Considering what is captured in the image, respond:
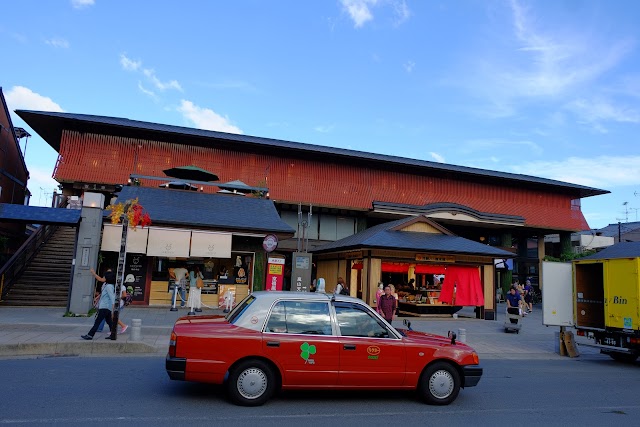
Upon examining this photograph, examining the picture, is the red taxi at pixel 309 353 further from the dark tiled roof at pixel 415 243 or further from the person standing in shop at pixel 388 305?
the dark tiled roof at pixel 415 243

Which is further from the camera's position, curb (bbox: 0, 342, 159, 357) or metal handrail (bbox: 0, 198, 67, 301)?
metal handrail (bbox: 0, 198, 67, 301)

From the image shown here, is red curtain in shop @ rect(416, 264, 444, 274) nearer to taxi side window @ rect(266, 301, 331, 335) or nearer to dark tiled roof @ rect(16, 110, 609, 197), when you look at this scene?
dark tiled roof @ rect(16, 110, 609, 197)

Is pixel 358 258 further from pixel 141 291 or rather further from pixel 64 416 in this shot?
pixel 64 416

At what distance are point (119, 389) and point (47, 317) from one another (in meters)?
9.67

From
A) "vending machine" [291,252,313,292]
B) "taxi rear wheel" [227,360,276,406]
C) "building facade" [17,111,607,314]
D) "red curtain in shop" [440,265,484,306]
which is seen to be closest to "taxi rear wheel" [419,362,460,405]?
"taxi rear wheel" [227,360,276,406]

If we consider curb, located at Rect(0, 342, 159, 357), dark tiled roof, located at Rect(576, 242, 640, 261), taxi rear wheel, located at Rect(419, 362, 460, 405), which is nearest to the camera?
taxi rear wheel, located at Rect(419, 362, 460, 405)

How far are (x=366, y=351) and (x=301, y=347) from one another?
932 millimetres

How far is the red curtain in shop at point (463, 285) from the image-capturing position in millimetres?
21891

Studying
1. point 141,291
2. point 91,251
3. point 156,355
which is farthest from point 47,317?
point 156,355

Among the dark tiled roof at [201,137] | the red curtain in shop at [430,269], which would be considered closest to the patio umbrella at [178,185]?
the dark tiled roof at [201,137]

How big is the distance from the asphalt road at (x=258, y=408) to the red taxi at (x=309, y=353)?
0.34m

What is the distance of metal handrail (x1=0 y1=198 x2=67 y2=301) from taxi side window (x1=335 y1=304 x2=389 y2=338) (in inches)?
646

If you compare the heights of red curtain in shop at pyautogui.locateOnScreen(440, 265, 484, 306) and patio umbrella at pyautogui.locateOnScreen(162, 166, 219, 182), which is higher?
patio umbrella at pyautogui.locateOnScreen(162, 166, 219, 182)

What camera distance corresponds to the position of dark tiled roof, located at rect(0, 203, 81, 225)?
1634 centimetres
